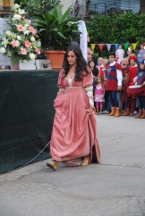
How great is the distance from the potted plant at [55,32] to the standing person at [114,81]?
5979 millimetres

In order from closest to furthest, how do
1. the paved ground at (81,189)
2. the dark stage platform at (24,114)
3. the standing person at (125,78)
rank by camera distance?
the paved ground at (81,189) < the dark stage platform at (24,114) < the standing person at (125,78)

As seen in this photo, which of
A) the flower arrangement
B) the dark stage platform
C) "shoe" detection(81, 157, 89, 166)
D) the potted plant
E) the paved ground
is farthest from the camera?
the potted plant

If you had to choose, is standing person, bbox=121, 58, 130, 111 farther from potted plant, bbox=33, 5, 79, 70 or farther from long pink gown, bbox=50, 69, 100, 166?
long pink gown, bbox=50, 69, 100, 166

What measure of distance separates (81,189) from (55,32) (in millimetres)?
3352

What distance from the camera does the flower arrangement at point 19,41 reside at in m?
7.61

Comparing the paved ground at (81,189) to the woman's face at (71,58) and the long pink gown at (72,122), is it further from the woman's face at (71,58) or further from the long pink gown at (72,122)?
the woman's face at (71,58)

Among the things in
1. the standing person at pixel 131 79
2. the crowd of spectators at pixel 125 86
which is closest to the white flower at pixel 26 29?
the crowd of spectators at pixel 125 86

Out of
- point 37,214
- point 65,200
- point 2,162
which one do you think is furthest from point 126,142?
point 37,214

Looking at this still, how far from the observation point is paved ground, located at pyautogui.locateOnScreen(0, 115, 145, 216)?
4.99m

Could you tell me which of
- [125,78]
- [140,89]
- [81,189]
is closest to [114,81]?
[125,78]

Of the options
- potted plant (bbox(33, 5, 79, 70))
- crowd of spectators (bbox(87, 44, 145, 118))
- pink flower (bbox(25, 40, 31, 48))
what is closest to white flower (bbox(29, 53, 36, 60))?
pink flower (bbox(25, 40, 31, 48))

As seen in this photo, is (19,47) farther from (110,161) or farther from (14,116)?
(110,161)

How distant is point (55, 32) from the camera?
8.29 m

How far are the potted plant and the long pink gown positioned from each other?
123 cm
